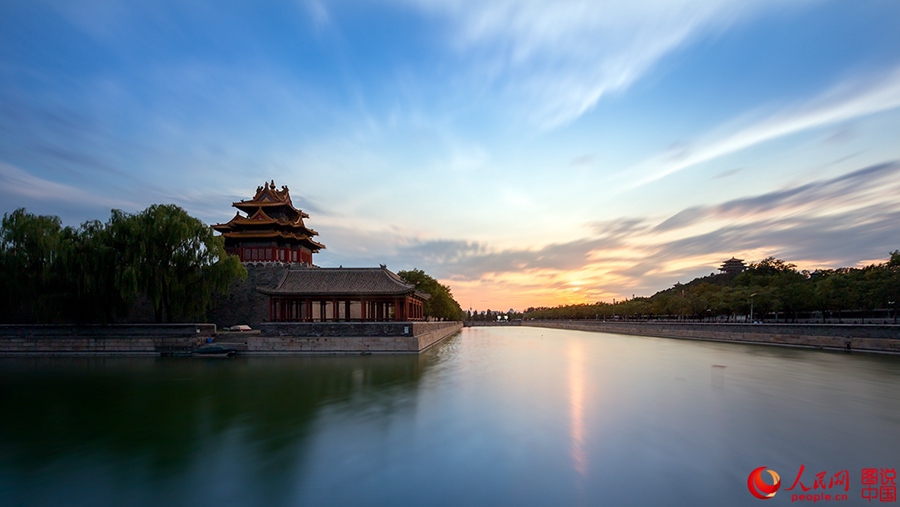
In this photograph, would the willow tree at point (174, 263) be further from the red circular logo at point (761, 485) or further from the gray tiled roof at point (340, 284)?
the red circular logo at point (761, 485)

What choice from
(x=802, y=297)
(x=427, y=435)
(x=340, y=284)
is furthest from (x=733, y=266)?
(x=427, y=435)

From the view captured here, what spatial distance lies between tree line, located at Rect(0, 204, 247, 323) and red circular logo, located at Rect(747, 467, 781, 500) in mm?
28772

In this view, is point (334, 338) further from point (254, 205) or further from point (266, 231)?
point (254, 205)

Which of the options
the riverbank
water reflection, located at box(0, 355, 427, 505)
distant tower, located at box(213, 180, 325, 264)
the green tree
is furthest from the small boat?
the green tree

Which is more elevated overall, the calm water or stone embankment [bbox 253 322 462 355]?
stone embankment [bbox 253 322 462 355]

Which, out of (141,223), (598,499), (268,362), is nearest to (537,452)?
(598,499)

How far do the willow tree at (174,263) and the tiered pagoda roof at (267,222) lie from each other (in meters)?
7.07

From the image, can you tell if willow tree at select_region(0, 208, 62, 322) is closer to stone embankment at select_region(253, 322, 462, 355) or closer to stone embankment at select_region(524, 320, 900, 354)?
stone embankment at select_region(253, 322, 462, 355)

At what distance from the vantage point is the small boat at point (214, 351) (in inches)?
986

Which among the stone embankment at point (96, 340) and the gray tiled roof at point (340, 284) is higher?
the gray tiled roof at point (340, 284)

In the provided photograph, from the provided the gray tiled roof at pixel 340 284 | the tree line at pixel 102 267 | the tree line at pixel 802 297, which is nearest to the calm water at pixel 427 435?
the tree line at pixel 102 267

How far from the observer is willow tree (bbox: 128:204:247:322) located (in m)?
26.8

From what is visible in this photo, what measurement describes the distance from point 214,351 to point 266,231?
560 inches

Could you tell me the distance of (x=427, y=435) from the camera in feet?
34.8
